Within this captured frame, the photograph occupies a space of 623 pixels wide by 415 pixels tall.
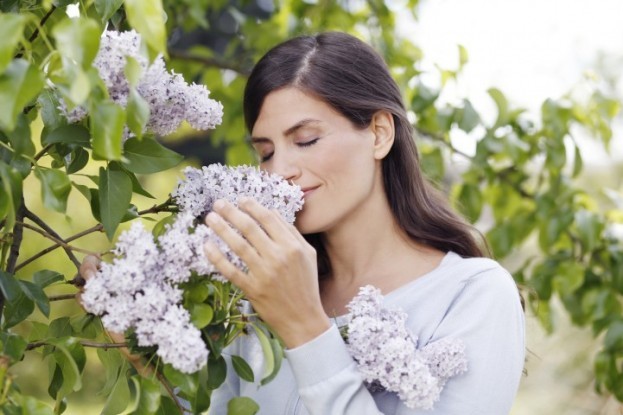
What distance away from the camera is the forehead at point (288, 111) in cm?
149

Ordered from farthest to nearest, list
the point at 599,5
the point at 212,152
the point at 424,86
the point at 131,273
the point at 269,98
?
1. the point at 212,152
2. the point at 599,5
3. the point at 424,86
4. the point at 269,98
5. the point at 131,273

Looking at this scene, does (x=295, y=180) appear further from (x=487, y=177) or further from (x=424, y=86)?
(x=487, y=177)

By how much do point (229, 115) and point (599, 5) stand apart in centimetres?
580

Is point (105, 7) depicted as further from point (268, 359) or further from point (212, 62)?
point (212, 62)

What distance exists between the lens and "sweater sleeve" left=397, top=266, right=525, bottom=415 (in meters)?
1.30

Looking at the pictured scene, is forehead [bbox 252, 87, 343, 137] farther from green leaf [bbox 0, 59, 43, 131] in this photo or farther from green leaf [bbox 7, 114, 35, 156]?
green leaf [bbox 0, 59, 43, 131]

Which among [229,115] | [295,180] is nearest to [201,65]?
[229,115]

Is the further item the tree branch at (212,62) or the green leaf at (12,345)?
the tree branch at (212,62)

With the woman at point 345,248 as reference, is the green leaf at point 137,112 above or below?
above

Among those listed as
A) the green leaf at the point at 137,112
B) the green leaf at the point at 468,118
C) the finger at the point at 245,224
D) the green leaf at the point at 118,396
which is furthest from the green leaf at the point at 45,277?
the green leaf at the point at 468,118

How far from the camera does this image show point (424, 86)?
2.47 m

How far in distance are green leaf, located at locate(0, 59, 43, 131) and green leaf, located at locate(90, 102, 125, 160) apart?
0.22ft

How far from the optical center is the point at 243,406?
3.57ft

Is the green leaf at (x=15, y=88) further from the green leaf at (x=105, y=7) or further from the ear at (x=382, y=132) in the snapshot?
the ear at (x=382, y=132)
